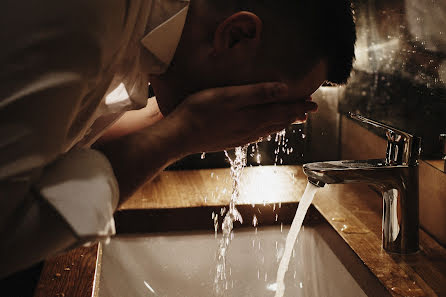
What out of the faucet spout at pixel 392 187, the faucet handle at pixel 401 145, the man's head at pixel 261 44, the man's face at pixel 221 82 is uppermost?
the man's head at pixel 261 44

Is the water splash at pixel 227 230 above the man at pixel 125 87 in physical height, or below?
below

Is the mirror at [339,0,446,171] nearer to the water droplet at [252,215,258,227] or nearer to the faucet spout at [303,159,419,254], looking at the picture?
the faucet spout at [303,159,419,254]

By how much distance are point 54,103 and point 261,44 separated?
349mm

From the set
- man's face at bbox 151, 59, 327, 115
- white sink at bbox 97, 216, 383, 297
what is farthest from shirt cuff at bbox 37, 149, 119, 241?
white sink at bbox 97, 216, 383, 297

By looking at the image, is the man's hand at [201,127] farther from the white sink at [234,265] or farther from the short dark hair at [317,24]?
the white sink at [234,265]

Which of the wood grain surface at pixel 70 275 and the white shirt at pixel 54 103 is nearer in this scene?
the white shirt at pixel 54 103

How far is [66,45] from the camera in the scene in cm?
57

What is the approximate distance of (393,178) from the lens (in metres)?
1.02

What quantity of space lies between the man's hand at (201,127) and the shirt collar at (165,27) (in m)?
0.09

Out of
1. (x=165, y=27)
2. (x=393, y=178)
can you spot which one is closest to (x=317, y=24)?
(x=165, y=27)

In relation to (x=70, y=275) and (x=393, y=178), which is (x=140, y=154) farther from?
(x=393, y=178)

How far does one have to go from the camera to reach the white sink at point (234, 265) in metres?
1.09

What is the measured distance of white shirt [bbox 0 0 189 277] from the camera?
1.82 ft

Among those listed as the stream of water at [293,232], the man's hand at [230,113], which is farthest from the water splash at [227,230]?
the man's hand at [230,113]
